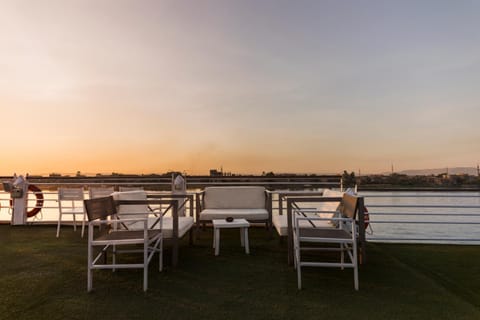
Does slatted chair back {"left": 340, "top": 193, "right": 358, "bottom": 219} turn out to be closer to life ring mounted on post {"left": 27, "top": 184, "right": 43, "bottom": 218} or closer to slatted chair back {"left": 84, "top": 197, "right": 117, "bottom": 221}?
slatted chair back {"left": 84, "top": 197, "right": 117, "bottom": 221}

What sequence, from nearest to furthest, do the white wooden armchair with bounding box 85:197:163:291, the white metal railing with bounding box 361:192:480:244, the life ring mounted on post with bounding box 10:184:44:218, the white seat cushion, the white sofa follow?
the white wooden armchair with bounding box 85:197:163:291 → the white metal railing with bounding box 361:192:480:244 → the white seat cushion → the white sofa → the life ring mounted on post with bounding box 10:184:44:218

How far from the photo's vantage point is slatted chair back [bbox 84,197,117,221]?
2590 millimetres

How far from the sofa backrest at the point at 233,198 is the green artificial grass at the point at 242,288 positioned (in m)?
1.24

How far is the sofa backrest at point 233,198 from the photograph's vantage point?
505cm

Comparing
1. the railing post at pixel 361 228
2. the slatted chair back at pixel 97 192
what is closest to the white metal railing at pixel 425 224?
the railing post at pixel 361 228

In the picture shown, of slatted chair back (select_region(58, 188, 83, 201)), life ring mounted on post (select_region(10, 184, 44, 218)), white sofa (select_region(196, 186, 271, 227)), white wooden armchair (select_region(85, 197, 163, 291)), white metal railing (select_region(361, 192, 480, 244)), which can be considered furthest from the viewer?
life ring mounted on post (select_region(10, 184, 44, 218))

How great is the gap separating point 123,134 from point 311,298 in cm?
795

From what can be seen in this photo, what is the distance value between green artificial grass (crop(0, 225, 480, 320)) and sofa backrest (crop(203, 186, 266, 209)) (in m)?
1.24

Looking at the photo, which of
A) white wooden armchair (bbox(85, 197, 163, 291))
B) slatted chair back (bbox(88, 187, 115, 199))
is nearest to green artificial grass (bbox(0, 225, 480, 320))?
white wooden armchair (bbox(85, 197, 163, 291))

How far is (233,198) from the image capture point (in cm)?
506

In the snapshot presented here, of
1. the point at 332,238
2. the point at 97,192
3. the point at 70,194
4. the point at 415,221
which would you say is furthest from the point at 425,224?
the point at 70,194

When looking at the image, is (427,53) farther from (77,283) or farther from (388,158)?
(77,283)

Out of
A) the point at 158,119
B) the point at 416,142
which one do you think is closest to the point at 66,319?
the point at 158,119

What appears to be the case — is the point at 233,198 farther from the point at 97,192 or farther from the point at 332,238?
the point at 332,238
